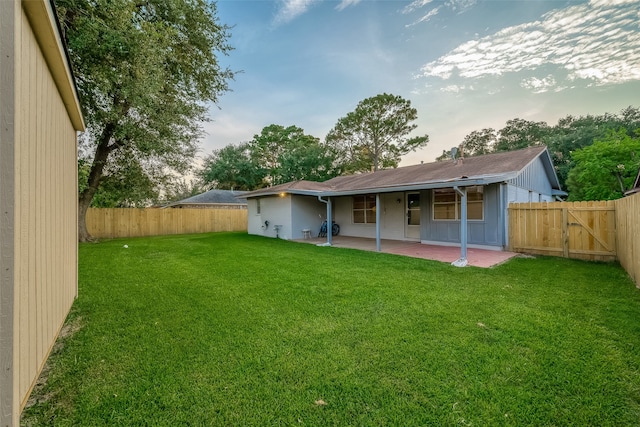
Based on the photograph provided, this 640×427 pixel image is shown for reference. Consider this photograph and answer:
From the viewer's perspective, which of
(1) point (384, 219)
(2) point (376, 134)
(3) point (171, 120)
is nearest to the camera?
(3) point (171, 120)

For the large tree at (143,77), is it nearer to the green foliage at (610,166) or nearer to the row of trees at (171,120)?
the row of trees at (171,120)

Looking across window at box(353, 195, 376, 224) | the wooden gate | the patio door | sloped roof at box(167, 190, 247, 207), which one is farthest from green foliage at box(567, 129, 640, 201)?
sloped roof at box(167, 190, 247, 207)

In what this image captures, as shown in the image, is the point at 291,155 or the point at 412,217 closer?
the point at 412,217

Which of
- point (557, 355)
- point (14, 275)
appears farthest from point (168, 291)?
point (557, 355)

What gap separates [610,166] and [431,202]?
Answer: 1331 centimetres

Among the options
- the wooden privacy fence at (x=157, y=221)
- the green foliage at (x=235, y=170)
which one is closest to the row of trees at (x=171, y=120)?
the wooden privacy fence at (x=157, y=221)

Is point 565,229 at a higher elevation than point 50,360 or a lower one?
higher

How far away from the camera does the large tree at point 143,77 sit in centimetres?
658

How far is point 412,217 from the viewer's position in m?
11.0

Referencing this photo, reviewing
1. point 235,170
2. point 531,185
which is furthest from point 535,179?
point 235,170

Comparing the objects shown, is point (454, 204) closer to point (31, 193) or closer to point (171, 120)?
point (31, 193)

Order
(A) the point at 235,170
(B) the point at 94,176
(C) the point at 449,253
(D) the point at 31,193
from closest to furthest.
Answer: (D) the point at 31,193
(C) the point at 449,253
(B) the point at 94,176
(A) the point at 235,170

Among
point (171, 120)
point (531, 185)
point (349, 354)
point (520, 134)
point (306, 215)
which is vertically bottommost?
point (349, 354)

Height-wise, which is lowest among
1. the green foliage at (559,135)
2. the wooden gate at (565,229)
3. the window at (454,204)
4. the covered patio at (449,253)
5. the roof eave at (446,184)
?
the covered patio at (449,253)
